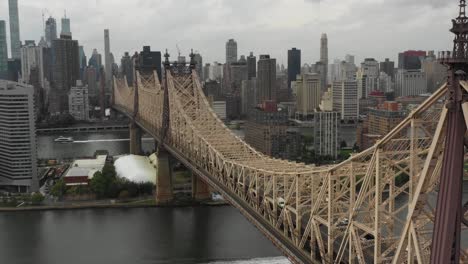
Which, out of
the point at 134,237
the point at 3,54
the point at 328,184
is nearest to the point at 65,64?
the point at 3,54

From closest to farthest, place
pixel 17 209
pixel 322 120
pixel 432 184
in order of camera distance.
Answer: pixel 432 184
pixel 17 209
pixel 322 120

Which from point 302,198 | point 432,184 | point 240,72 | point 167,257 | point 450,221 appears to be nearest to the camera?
point 450,221

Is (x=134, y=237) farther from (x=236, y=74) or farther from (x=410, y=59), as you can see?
(x=410, y=59)

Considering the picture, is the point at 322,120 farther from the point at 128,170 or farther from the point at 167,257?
the point at 167,257

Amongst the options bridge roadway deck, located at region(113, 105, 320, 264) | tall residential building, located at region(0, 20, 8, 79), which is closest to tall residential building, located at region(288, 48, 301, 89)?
tall residential building, located at region(0, 20, 8, 79)

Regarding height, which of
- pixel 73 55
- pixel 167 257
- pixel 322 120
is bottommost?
pixel 167 257

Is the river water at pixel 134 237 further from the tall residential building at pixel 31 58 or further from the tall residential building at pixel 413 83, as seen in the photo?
the tall residential building at pixel 31 58

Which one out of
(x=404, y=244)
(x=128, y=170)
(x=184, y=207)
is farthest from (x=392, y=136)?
(x=128, y=170)
